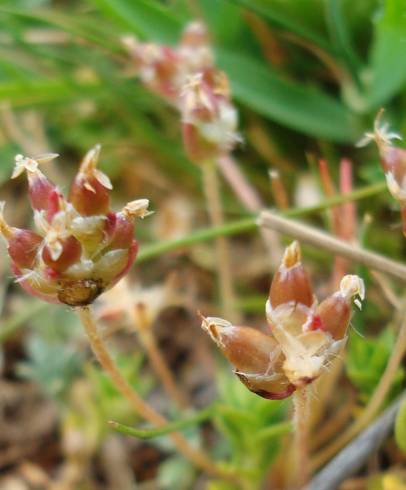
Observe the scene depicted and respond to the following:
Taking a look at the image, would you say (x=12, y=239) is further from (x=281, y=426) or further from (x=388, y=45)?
(x=388, y=45)

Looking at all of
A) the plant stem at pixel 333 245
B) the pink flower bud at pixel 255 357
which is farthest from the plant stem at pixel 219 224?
the pink flower bud at pixel 255 357

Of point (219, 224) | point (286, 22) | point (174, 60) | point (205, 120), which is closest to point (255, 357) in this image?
point (205, 120)

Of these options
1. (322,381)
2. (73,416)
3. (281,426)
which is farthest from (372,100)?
(73,416)

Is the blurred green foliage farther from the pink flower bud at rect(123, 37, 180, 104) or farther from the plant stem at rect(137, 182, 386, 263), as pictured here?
the pink flower bud at rect(123, 37, 180, 104)

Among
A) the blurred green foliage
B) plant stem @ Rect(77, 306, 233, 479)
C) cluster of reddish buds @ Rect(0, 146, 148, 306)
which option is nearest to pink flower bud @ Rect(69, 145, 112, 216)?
cluster of reddish buds @ Rect(0, 146, 148, 306)

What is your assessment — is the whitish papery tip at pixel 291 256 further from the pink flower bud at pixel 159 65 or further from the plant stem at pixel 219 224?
the pink flower bud at pixel 159 65
